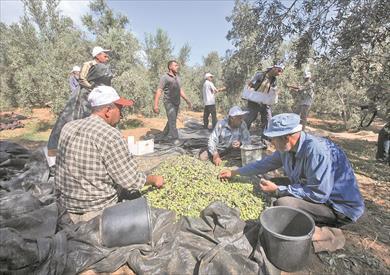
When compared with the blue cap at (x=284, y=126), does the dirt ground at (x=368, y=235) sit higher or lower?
lower

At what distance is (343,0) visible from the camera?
12.0ft

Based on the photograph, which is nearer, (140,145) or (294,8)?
(294,8)

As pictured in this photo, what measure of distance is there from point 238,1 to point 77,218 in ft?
37.8

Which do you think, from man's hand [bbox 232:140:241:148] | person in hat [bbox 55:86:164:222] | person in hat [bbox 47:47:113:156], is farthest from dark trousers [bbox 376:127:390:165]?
person in hat [bbox 47:47:113:156]

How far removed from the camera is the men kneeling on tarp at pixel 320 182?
108 inches

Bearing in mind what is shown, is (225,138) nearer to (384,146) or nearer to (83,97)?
(83,97)

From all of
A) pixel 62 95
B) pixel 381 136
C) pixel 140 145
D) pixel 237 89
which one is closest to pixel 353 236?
pixel 381 136

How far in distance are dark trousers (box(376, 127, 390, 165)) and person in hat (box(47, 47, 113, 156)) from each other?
5.57m

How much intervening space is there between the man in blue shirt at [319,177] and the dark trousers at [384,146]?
3.77 meters

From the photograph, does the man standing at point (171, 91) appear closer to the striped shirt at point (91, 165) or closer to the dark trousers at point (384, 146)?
the striped shirt at point (91, 165)

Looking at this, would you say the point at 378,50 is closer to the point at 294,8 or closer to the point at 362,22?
the point at 362,22

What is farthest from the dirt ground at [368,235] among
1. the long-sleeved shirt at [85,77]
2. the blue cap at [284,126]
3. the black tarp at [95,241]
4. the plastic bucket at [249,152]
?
the long-sleeved shirt at [85,77]

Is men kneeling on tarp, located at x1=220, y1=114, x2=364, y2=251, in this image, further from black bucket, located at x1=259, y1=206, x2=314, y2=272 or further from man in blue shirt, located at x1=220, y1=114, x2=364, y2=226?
black bucket, located at x1=259, y1=206, x2=314, y2=272

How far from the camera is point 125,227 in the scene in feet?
8.59
